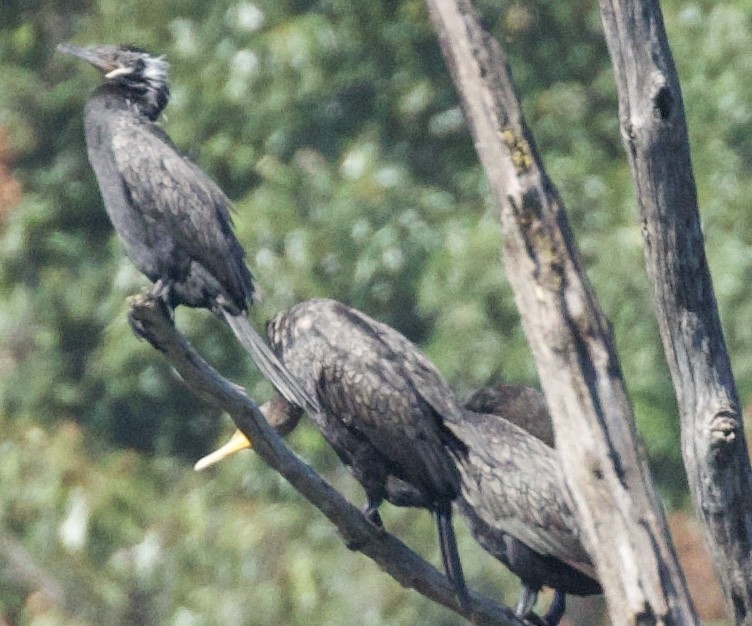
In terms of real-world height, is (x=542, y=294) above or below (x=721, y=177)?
above

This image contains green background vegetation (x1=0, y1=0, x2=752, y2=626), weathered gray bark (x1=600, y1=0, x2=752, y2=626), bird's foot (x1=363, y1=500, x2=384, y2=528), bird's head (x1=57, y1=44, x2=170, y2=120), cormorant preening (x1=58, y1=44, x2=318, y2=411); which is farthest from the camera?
green background vegetation (x1=0, y1=0, x2=752, y2=626)

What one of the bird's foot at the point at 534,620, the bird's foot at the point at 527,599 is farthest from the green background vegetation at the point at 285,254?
the bird's foot at the point at 534,620

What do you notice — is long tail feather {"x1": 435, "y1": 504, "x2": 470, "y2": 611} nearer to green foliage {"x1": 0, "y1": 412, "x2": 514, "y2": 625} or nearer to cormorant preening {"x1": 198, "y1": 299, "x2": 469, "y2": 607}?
cormorant preening {"x1": 198, "y1": 299, "x2": 469, "y2": 607}

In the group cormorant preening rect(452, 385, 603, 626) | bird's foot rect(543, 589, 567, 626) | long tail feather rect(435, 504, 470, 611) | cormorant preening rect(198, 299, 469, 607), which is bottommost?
bird's foot rect(543, 589, 567, 626)

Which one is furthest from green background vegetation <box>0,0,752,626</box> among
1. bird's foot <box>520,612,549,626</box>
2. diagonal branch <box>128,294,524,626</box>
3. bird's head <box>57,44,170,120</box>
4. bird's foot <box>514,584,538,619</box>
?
diagonal branch <box>128,294,524,626</box>

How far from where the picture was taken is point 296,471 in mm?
4336

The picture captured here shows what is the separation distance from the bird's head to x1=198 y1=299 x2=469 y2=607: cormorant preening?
3.50ft

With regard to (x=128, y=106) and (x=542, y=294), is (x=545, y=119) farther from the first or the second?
(x=542, y=294)

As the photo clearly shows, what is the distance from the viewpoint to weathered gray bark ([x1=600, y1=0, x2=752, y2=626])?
3938 mm

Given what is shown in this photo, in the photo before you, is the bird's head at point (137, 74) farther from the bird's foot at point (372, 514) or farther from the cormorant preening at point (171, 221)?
the bird's foot at point (372, 514)

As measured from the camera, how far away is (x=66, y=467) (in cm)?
816

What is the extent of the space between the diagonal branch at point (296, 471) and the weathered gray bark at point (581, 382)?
1.95 ft

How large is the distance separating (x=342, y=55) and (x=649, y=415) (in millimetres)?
2071

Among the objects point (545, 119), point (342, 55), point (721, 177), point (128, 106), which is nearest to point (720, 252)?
point (721, 177)
